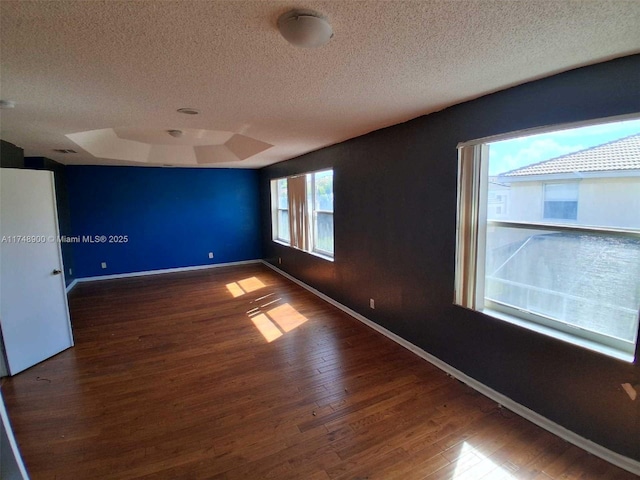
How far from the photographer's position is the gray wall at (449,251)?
1.73m

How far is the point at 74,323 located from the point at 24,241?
1.58 m

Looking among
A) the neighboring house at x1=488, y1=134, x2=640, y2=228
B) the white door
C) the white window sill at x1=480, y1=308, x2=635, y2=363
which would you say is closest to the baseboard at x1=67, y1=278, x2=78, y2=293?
the white door

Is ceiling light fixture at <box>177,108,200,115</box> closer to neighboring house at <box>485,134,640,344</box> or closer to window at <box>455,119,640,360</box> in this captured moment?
window at <box>455,119,640,360</box>

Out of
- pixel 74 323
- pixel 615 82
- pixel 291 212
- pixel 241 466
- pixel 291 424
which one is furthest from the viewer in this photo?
pixel 291 212

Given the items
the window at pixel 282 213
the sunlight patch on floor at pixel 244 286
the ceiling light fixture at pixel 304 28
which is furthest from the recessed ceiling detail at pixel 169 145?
the ceiling light fixture at pixel 304 28

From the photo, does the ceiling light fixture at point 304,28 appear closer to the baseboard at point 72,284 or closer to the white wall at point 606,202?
the white wall at point 606,202

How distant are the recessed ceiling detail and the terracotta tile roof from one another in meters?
3.16

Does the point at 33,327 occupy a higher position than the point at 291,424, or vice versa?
the point at 33,327

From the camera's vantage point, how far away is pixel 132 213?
6.12 meters

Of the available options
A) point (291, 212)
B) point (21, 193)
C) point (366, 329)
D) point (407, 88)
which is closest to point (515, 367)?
point (366, 329)

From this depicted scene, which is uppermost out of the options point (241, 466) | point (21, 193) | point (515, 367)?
point (21, 193)

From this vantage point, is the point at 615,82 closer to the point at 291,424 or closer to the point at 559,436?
the point at 559,436

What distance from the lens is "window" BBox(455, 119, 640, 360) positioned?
5.55ft

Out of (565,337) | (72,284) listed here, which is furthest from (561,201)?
(72,284)
